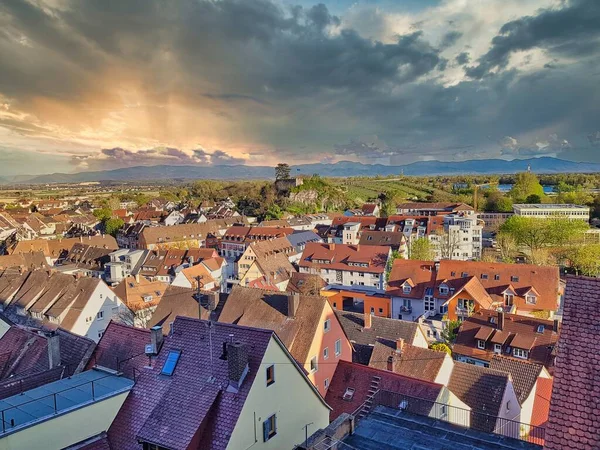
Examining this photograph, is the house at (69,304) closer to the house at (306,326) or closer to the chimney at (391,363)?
the house at (306,326)

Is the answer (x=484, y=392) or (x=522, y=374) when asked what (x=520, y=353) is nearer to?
(x=522, y=374)

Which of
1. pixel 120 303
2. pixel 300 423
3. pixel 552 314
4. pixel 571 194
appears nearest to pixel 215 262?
pixel 120 303

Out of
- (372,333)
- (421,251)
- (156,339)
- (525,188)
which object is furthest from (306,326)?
(525,188)

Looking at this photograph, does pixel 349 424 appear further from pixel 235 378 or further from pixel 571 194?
pixel 571 194

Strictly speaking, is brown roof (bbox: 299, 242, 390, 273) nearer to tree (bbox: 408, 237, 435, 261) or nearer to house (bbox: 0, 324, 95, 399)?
tree (bbox: 408, 237, 435, 261)

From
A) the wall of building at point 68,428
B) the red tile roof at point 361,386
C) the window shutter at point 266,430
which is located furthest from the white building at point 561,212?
the wall of building at point 68,428
